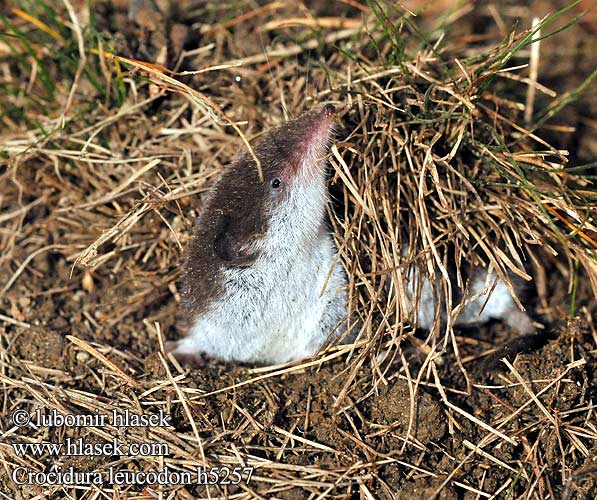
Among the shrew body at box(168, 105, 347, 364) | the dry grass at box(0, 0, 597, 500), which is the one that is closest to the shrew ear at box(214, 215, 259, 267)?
the shrew body at box(168, 105, 347, 364)

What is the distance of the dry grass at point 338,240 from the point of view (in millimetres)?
3078

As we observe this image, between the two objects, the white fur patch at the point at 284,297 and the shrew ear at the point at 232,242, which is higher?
the shrew ear at the point at 232,242

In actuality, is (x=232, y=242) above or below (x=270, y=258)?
above

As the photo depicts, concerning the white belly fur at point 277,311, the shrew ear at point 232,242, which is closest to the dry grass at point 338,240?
the white belly fur at point 277,311

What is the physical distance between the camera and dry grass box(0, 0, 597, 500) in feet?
10.1

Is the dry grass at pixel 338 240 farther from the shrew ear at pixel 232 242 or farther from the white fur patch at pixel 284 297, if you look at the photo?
the shrew ear at pixel 232 242

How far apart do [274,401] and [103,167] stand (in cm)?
183

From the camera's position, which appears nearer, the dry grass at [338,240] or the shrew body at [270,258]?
the dry grass at [338,240]

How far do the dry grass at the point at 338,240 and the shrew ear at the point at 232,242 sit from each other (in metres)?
0.47

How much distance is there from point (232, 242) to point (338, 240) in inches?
23.3

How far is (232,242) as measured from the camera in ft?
10.7

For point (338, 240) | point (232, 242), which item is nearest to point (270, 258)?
point (232, 242)

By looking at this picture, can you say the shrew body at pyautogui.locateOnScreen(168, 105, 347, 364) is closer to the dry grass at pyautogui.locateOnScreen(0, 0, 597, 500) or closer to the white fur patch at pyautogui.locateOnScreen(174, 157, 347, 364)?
the white fur patch at pyautogui.locateOnScreen(174, 157, 347, 364)

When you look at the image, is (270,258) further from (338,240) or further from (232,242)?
(338,240)
